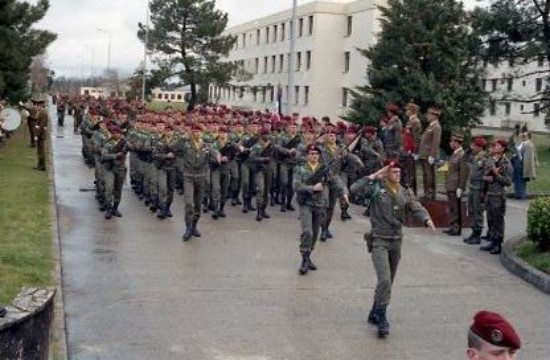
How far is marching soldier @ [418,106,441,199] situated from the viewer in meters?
Answer: 16.1

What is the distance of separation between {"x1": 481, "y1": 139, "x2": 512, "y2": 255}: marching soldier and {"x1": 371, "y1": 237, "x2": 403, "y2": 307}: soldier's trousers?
4837mm

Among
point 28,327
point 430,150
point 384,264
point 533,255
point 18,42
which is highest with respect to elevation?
point 18,42

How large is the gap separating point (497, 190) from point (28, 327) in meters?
8.97

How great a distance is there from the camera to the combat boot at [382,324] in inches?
332

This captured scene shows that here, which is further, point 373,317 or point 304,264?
point 304,264

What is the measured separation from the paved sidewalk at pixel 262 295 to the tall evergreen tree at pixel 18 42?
1180cm

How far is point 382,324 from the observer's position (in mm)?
8477

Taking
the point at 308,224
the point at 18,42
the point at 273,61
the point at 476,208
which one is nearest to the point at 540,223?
the point at 476,208

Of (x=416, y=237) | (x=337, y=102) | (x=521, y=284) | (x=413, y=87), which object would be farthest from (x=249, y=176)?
(x=337, y=102)

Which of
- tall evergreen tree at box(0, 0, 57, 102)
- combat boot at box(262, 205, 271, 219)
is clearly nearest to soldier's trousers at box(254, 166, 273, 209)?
combat boot at box(262, 205, 271, 219)

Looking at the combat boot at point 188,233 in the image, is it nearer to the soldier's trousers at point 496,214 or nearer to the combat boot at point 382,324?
the soldier's trousers at point 496,214

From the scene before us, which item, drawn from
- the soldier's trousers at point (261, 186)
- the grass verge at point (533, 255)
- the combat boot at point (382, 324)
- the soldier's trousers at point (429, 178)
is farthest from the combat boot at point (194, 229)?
the combat boot at point (382, 324)

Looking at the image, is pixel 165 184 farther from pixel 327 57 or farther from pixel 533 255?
pixel 327 57

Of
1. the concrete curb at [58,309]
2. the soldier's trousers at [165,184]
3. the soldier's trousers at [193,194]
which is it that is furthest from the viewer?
the soldier's trousers at [165,184]
